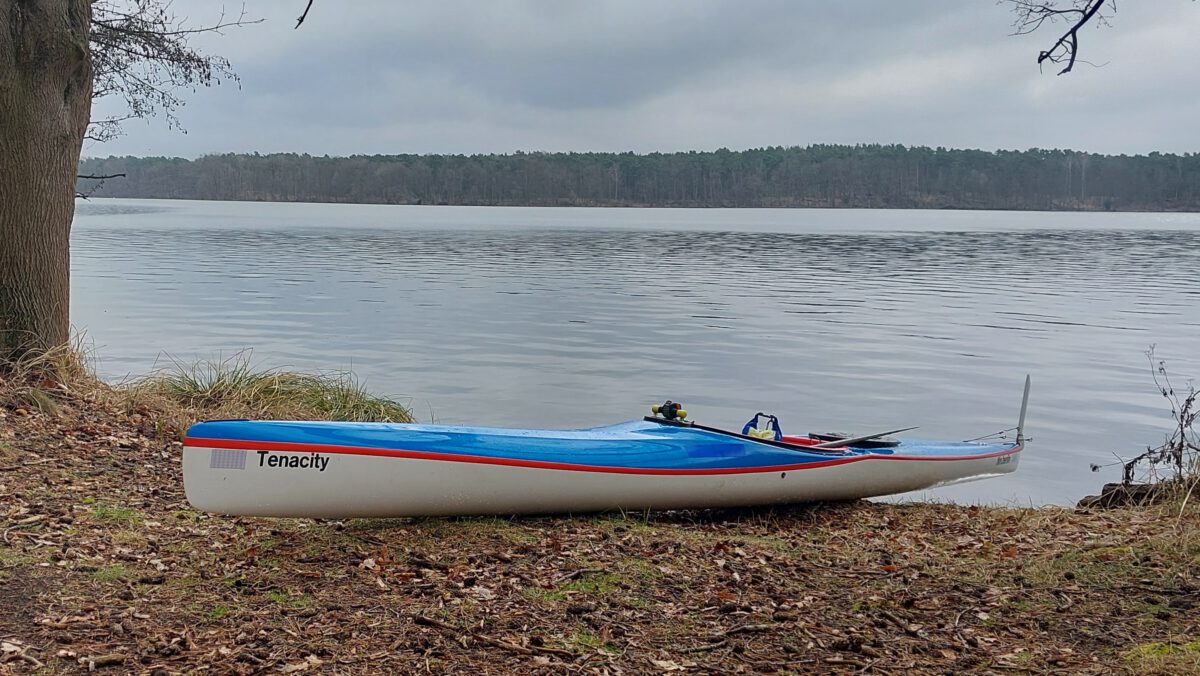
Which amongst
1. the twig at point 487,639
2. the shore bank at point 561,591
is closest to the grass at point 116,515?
the shore bank at point 561,591

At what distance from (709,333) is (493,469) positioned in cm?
1534

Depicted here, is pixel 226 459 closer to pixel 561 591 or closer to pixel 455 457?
pixel 455 457

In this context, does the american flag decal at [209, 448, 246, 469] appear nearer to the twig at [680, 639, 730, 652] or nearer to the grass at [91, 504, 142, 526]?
the grass at [91, 504, 142, 526]

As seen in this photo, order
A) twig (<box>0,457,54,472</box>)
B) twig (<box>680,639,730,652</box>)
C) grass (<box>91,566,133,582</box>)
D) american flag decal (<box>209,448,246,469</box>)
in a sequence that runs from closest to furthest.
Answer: twig (<box>680,639,730,652</box>), grass (<box>91,566,133,582</box>), american flag decal (<box>209,448,246,469</box>), twig (<box>0,457,54,472</box>)

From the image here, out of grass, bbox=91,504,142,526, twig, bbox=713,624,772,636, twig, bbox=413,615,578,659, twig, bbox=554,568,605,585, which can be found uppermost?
grass, bbox=91,504,142,526

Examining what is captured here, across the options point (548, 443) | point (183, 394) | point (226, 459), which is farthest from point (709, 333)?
point (226, 459)

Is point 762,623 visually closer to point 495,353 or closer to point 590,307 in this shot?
point 495,353

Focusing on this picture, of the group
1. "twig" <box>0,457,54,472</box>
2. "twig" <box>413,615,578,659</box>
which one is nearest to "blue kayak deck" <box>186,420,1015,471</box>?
"twig" <box>413,615,578,659</box>

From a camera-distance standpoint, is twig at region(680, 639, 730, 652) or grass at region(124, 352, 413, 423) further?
grass at region(124, 352, 413, 423)

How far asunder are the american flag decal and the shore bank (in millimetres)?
429

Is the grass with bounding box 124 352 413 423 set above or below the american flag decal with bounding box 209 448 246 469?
below

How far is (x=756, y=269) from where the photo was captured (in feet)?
121

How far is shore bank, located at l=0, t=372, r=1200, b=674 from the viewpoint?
4.10 metres

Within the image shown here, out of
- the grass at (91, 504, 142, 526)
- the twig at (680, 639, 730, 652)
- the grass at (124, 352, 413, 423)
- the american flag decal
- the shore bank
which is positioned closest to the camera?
the shore bank
